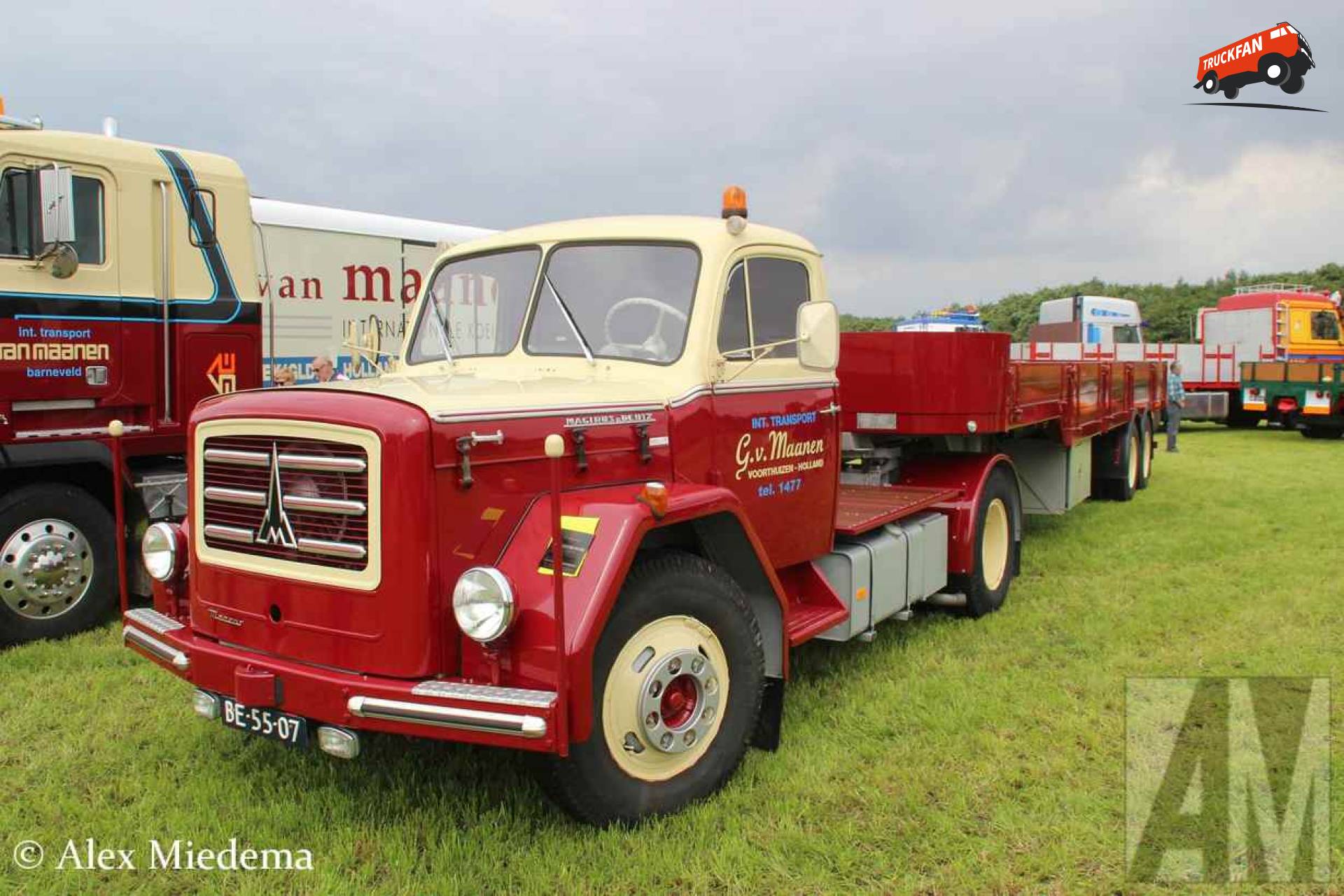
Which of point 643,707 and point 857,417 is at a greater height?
point 857,417

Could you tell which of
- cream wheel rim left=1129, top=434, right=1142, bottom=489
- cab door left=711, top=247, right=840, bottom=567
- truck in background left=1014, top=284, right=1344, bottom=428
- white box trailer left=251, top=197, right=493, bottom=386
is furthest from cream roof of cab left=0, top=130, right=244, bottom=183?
truck in background left=1014, top=284, right=1344, bottom=428

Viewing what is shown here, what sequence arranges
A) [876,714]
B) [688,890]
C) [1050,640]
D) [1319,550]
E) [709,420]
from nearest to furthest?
[688,890]
[709,420]
[876,714]
[1050,640]
[1319,550]

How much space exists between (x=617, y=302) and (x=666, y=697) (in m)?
1.75

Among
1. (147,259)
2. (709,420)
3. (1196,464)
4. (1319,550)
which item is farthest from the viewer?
(1196,464)

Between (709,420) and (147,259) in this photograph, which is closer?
(709,420)

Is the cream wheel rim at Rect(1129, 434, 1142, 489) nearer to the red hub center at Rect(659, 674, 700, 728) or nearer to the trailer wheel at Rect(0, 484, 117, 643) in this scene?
the red hub center at Rect(659, 674, 700, 728)

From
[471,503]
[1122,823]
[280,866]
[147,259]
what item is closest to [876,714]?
[1122,823]

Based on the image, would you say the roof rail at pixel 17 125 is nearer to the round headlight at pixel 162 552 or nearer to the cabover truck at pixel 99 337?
the cabover truck at pixel 99 337

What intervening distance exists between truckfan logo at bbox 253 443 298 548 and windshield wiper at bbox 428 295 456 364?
50.3 inches

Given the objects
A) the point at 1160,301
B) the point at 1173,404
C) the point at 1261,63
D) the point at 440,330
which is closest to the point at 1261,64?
the point at 1261,63

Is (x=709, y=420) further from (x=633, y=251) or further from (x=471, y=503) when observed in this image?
(x=471, y=503)

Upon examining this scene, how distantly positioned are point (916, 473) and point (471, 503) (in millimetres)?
4471

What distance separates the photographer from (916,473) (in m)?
7.32

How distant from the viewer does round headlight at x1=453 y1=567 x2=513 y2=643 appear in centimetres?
323
